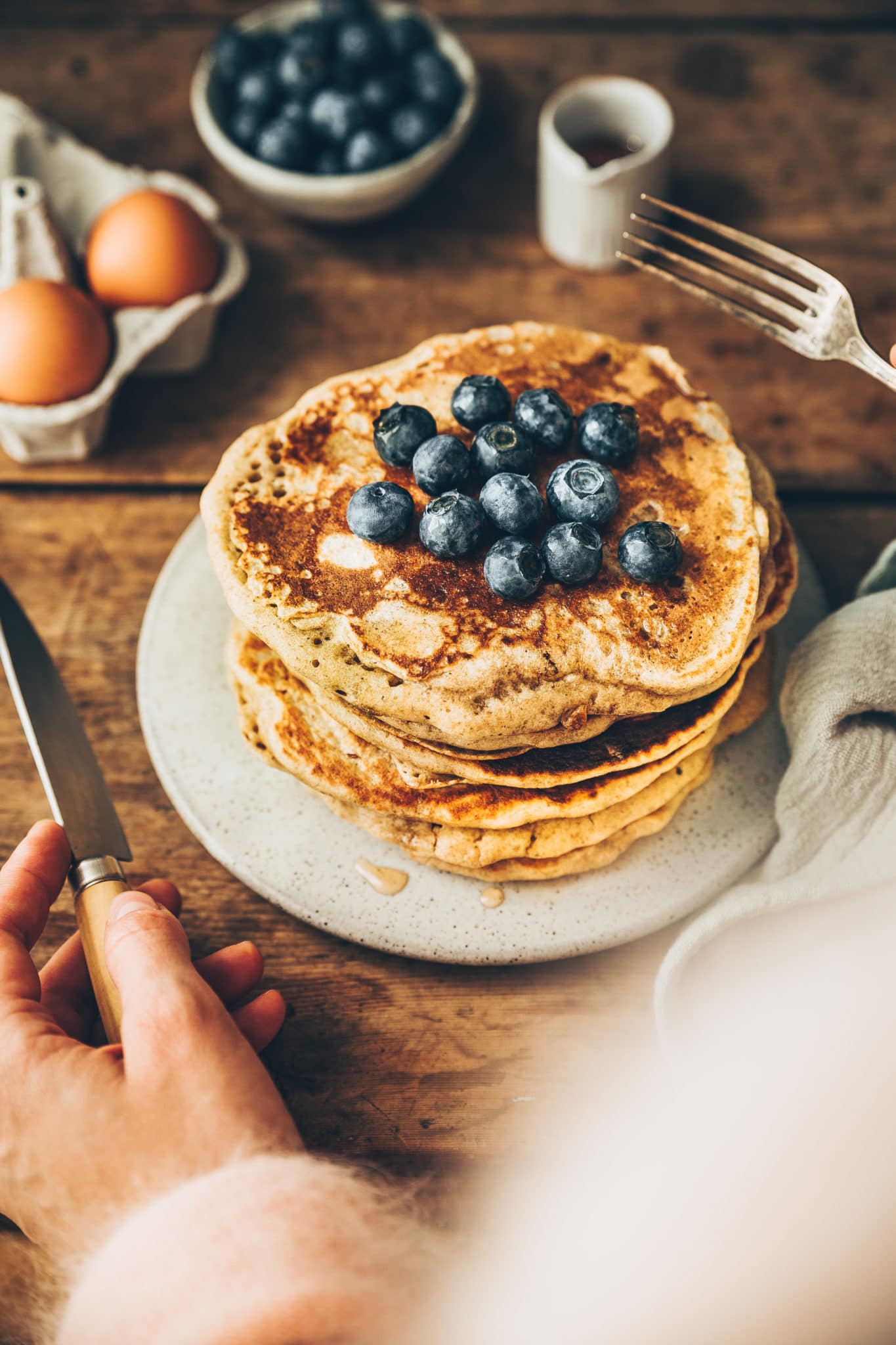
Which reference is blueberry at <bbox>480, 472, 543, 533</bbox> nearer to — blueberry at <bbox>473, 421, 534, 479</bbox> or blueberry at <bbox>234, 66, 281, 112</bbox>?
blueberry at <bbox>473, 421, 534, 479</bbox>

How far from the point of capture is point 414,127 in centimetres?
181

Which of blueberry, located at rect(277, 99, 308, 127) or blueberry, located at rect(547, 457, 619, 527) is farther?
blueberry, located at rect(277, 99, 308, 127)

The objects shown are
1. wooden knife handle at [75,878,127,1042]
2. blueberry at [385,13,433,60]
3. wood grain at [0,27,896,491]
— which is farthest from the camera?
blueberry at [385,13,433,60]

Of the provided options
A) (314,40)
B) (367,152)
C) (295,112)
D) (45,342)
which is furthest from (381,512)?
(314,40)

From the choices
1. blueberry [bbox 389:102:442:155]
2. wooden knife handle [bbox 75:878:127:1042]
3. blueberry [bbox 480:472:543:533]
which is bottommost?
wooden knife handle [bbox 75:878:127:1042]

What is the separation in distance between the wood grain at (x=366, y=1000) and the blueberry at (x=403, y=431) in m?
0.58

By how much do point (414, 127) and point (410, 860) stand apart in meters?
1.29

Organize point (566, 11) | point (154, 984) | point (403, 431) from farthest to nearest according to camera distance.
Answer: point (566, 11) → point (403, 431) → point (154, 984)

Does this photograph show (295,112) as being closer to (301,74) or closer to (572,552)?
(301,74)

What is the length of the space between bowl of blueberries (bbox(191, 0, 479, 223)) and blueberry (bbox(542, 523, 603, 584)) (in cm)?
97

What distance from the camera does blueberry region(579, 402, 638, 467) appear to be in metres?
1.24

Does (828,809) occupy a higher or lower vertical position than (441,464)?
lower

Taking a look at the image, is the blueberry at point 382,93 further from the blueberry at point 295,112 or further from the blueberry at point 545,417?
the blueberry at point 545,417

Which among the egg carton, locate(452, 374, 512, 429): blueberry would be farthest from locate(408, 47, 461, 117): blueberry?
locate(452, 374, 512, 429): blueberry
